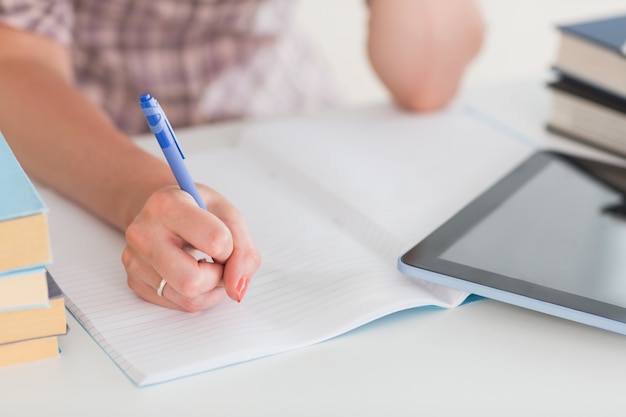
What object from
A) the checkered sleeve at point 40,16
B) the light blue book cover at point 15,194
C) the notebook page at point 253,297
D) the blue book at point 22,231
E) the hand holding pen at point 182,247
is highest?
the checkered sleeve at point 40,16

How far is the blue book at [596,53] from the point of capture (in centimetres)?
99

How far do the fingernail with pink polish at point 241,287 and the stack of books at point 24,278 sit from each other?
0.13 metres

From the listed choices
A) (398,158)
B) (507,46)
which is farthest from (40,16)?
(507,46)

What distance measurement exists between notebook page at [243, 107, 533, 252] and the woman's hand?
16 centimetres

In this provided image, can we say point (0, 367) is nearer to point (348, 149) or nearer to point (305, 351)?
point (305, 351)

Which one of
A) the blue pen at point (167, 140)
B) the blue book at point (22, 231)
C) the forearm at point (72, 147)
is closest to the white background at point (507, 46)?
the forearm at point (72, 147)

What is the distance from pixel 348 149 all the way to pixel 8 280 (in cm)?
48

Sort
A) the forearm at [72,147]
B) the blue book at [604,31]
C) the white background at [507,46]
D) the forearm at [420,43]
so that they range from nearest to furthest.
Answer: the forearm at [72,147] < the blue book at [604,31] < the forearm at [420,43] < the white background at [507,46]

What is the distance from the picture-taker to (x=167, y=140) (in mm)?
665

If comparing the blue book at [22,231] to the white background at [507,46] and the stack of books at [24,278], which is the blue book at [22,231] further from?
the white background at [507,46]

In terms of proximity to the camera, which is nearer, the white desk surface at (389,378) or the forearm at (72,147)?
the white desk surface at (389,378)

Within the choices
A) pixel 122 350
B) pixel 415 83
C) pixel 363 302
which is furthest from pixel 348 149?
A: pixel 122 350

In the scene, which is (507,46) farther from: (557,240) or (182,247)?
(182,247)

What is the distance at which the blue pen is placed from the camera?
0.64 m
